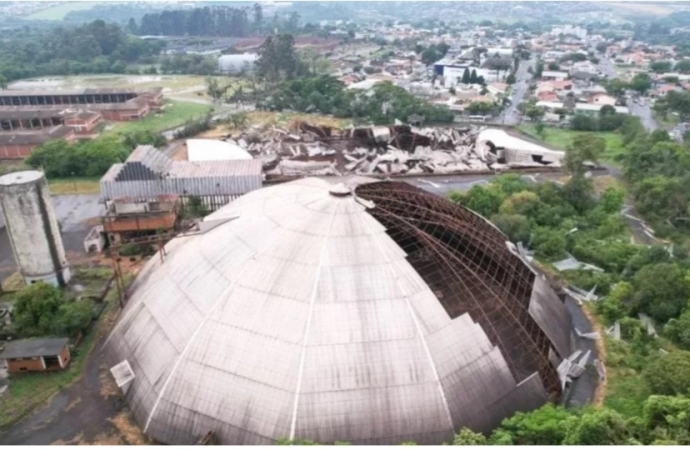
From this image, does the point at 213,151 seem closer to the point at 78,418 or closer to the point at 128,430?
the point at 78,418

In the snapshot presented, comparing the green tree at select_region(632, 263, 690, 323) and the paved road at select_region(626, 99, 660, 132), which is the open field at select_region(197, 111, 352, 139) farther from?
the green tree at select_region(632, 263, 690, 323)

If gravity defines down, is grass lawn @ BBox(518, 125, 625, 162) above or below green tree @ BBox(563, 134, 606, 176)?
below

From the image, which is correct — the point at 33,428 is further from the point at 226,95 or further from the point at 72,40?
the point at 72,40

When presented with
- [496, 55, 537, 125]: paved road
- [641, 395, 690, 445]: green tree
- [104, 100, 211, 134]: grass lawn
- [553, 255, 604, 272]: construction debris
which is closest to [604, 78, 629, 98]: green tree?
[496, 55, 537, 125]: paved road

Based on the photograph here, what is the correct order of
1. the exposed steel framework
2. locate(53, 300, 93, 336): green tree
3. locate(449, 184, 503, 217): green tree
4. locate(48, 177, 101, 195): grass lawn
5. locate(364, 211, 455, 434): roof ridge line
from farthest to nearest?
locate(48, 177, 101, 195): grass lawn < locate(449, 184, 503, 217): green tree < locate(53, 300, 93, 336): green tree < the exposed steel framework < locate(364, 211, 455, 434): roof ridge line

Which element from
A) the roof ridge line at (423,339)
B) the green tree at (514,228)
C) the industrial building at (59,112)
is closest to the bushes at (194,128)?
the industrial building at (59,112)

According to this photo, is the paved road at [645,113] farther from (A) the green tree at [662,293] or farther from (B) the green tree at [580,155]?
(A) the green tree at [662,293]
